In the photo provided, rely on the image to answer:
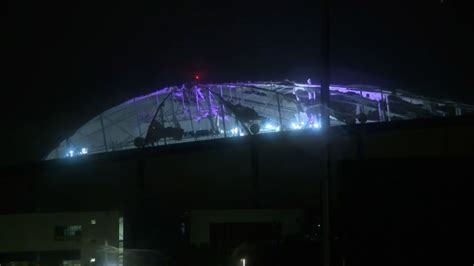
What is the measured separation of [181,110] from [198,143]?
2134 centimetres

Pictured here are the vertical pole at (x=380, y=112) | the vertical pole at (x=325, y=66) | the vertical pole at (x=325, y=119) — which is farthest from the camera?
the vertical pole at (x=380, y=112)

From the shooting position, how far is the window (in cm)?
1386

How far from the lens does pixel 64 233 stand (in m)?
13.8

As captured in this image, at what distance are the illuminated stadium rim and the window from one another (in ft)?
70.3

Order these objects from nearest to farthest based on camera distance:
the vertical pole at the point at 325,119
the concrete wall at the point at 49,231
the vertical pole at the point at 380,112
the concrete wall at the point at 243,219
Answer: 1. the vertical pole at the point at 325,119
2. the concrete wall at the point at 49,231
3. the concrete wall at the point at 243,219
4. the vertical pole at the point at 380,112

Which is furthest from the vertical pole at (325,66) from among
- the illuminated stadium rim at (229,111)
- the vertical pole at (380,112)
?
the vertical pole at (380,112)

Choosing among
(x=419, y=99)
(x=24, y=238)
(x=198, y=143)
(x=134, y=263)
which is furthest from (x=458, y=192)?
(x=419, y=99)

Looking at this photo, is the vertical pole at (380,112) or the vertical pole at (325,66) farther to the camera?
the vertical pole at (380,112)

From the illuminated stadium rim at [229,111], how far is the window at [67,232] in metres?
21.4

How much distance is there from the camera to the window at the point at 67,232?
45.5 feet

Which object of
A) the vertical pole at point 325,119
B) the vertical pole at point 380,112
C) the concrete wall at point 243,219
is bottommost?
the concrete wall at point 243,219

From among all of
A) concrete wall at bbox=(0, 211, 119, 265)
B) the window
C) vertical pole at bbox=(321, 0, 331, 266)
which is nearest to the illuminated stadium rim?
concrete wall at bbox=(0, 211, 119, 265)

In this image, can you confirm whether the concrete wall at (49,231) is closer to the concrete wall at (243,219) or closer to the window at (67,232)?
the window at (67,232)

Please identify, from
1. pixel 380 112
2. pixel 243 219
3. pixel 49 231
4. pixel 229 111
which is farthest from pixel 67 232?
pixel 229 111
